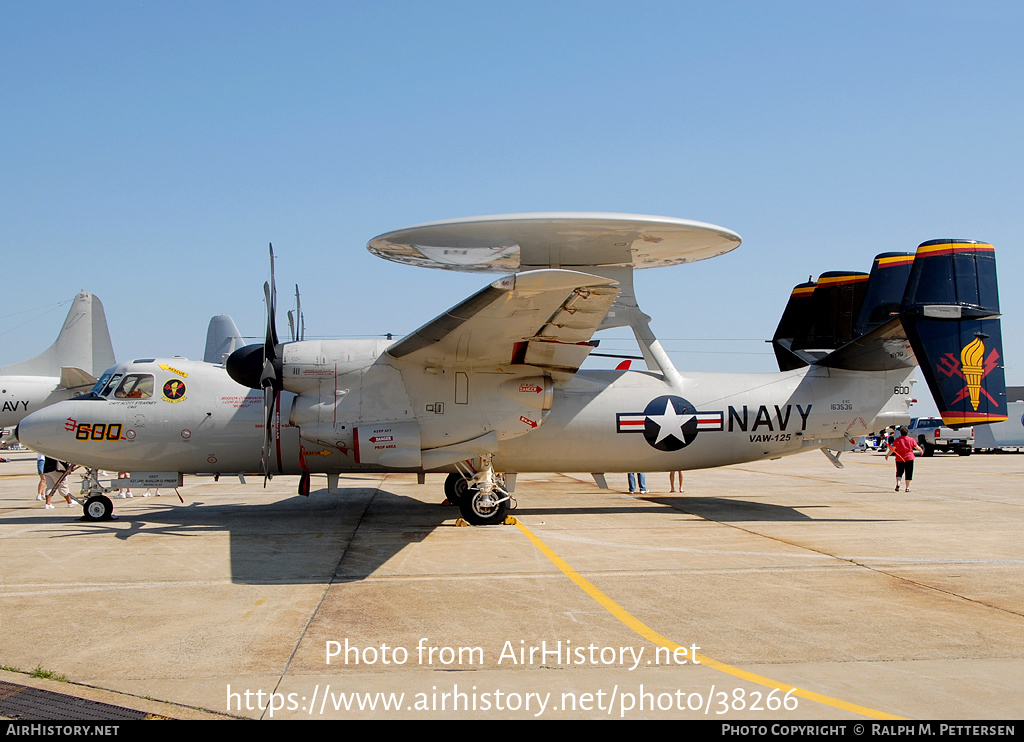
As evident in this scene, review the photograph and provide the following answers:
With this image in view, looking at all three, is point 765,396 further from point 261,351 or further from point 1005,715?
point 1005,715

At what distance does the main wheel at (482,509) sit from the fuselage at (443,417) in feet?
2.48

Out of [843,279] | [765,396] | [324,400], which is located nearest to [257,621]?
[324,400]

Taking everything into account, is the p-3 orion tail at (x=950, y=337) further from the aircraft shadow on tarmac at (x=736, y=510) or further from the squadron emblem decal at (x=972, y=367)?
the aircraft shadow on tarmac at (x=736, y=510)

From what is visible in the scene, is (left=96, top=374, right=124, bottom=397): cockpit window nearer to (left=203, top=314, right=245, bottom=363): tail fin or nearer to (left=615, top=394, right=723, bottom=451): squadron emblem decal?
(left=615, top=394, right=723, bottom=451): squadron emblem decal

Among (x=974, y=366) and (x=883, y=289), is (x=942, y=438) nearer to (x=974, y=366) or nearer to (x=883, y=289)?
(x=883, y=289)

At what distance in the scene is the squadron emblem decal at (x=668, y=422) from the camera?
49.5 ft

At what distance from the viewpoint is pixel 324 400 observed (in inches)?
523

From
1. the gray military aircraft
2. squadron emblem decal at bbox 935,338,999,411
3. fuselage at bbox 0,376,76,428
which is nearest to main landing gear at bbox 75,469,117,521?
squadron emblem decal at bbox 935,338,999,411

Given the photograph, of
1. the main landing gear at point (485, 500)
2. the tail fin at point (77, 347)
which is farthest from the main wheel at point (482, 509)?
the tail fin at point (77, 347)

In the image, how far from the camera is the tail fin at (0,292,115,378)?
127ft

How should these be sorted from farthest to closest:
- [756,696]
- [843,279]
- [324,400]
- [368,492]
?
[368,492] < [843,279] < [324,400] < [756,696]

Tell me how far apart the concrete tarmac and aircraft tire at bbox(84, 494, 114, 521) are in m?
0.50
